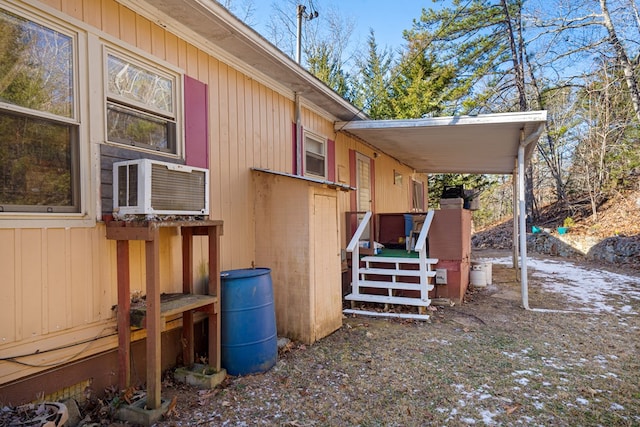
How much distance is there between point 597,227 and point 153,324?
532 inches

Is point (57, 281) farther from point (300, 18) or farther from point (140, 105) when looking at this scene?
point (300, 18)

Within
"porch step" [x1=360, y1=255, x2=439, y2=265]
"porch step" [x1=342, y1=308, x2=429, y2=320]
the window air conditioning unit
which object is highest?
the window air conditioning unit

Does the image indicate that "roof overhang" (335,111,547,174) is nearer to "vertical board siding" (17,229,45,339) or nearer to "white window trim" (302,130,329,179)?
"white window trim" (302,130,329,179)

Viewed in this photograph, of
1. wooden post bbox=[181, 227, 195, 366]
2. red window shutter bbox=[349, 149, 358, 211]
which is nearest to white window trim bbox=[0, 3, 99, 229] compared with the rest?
wooden post bbox=[181, 227, 195, 366]

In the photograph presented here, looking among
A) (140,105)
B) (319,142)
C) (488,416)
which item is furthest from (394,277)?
(140,105)

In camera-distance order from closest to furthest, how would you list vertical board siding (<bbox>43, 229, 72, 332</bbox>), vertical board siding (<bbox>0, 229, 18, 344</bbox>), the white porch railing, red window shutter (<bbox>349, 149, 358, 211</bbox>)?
1. vertical board siding (<bbox>0, 229, 18, 344</bbox>)
2. vertical board siding (<bbox>43, 229, 72, 332</bbox>)
3. the white porch railing
4. red window shutter (<bbox>349, 149, 358, 211</bbox>)

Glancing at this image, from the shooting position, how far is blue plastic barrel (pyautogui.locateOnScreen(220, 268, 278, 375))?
3.20 metres

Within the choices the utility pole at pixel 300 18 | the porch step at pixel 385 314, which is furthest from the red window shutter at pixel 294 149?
the utility pole at pixel 300 18

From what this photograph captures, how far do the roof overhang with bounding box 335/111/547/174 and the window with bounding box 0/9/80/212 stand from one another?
4.40 meters

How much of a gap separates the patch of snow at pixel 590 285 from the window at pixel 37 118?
659 cm

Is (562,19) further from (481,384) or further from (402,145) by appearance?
(481,384)

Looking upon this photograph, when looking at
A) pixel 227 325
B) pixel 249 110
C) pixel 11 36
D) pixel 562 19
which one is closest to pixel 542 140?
pixel 562 19

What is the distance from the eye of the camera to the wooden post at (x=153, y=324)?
98.6 inches

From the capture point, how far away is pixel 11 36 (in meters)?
2.30
